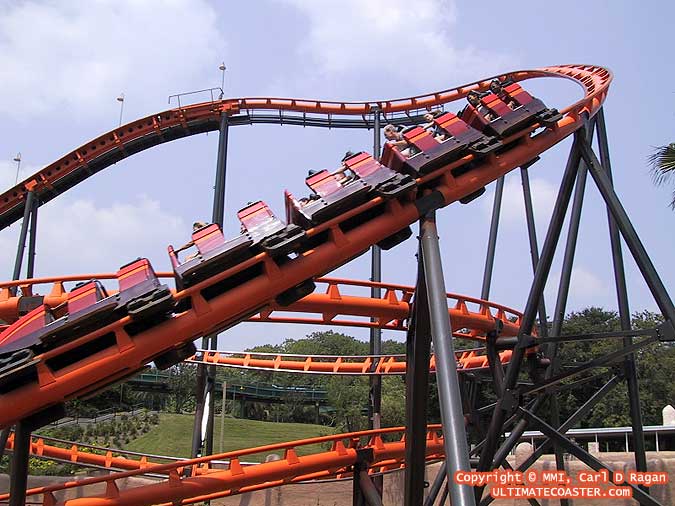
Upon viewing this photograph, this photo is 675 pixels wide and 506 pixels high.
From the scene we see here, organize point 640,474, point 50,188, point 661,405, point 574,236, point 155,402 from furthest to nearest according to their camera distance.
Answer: point 155,402, point 661,405, point 50,188, point 574,236, point 640,474

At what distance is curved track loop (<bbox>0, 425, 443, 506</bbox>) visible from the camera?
21.0ft

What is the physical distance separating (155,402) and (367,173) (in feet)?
101

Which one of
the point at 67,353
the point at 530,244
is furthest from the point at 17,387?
the point at 530,244

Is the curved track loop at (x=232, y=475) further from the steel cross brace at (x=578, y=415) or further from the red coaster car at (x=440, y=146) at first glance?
the red coaster car at (x=440, y=146)

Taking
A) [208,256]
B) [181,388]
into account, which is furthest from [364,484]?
[181,388]

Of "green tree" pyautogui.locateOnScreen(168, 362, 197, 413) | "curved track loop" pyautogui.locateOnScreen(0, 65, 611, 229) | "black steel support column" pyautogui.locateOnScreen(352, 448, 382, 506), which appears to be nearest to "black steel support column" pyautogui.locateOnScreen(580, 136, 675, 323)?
"black steel support column" pyautogui.locateOnScreen(352, 448, 382, 506)

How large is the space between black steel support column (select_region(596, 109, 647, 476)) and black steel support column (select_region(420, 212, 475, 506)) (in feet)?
9.02

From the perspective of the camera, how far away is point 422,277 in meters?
5.09

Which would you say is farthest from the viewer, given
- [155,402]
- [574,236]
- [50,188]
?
[155,402]

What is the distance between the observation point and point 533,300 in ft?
20.6

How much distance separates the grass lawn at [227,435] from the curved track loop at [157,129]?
9.76 meters

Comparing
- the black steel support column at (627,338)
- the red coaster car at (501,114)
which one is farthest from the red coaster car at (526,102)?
the black steel support column at (627,338)

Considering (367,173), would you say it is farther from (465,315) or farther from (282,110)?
(282,110)

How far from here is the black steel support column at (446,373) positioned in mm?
3580
